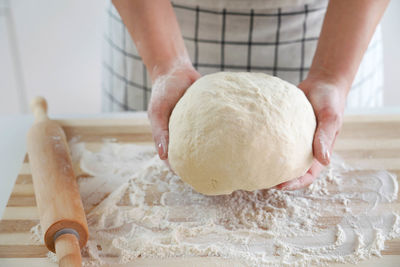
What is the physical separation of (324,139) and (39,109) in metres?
0.90

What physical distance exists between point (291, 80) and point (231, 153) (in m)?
0.71

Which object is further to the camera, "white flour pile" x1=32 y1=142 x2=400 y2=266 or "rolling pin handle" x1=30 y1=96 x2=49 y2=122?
"rolling pin handle" x1=30 y1=96 x2=49 y2=122

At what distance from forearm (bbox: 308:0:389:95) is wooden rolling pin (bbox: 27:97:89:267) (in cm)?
72

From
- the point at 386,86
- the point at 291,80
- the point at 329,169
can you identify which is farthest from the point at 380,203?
the point at 386,86

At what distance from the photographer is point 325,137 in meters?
1.03

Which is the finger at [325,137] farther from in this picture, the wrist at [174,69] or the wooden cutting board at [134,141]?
the wrist at [174,69]

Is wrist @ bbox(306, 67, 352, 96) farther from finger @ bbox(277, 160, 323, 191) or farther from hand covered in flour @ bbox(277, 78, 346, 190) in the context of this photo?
finger @ bbox(277, 160, 323, 191)

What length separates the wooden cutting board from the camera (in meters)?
0.98

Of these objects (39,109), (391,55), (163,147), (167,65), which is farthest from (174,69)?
(391,55)

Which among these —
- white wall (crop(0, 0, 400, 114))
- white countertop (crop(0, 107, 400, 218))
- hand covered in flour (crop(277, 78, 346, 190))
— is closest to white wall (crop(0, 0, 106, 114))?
white wall (crop(0, 0, 400, 114))

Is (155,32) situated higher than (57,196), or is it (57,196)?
Result: (155,32)

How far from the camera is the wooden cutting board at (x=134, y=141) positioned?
979 mm

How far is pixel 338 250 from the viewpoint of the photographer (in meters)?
1.00

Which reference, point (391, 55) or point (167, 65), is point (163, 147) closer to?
point (167, 65)
